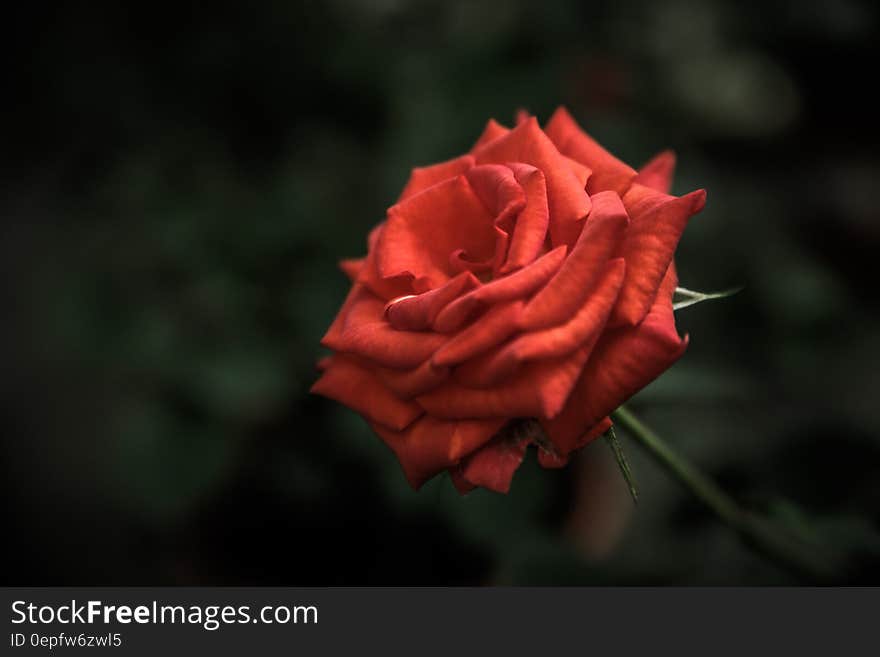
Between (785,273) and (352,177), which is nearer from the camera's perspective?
(785,273)

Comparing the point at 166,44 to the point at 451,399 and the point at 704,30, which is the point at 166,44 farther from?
the point at 451,399

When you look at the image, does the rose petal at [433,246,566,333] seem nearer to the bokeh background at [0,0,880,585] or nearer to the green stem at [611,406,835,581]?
the green stem at [611,406,835,581]

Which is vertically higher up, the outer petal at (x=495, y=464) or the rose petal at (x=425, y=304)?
the rose petal at (x=425, y=304)

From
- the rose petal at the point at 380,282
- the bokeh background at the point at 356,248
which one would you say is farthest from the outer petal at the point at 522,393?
the bokeh background at the point at 356,248

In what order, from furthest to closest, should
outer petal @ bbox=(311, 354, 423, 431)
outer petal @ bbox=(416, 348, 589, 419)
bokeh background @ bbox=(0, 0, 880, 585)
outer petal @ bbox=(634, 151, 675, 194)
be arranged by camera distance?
bokeh background @ bbox=(0, 0, 880, 585)
outer petal @ bbox=(634, 151, 675, 194)
outer petal @ bbox=(311, 354, 423, 431)
outer petal @ bbox=(416, 348, 589, 419)

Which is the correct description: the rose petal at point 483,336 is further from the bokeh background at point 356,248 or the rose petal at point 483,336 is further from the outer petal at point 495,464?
the bokeh background at point 356,248

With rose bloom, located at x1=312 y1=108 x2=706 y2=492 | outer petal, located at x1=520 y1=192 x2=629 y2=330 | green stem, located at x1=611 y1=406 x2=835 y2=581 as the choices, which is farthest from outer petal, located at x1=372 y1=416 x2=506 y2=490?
green stem, located at x1=611 y1=406 x2=835 y2=581
